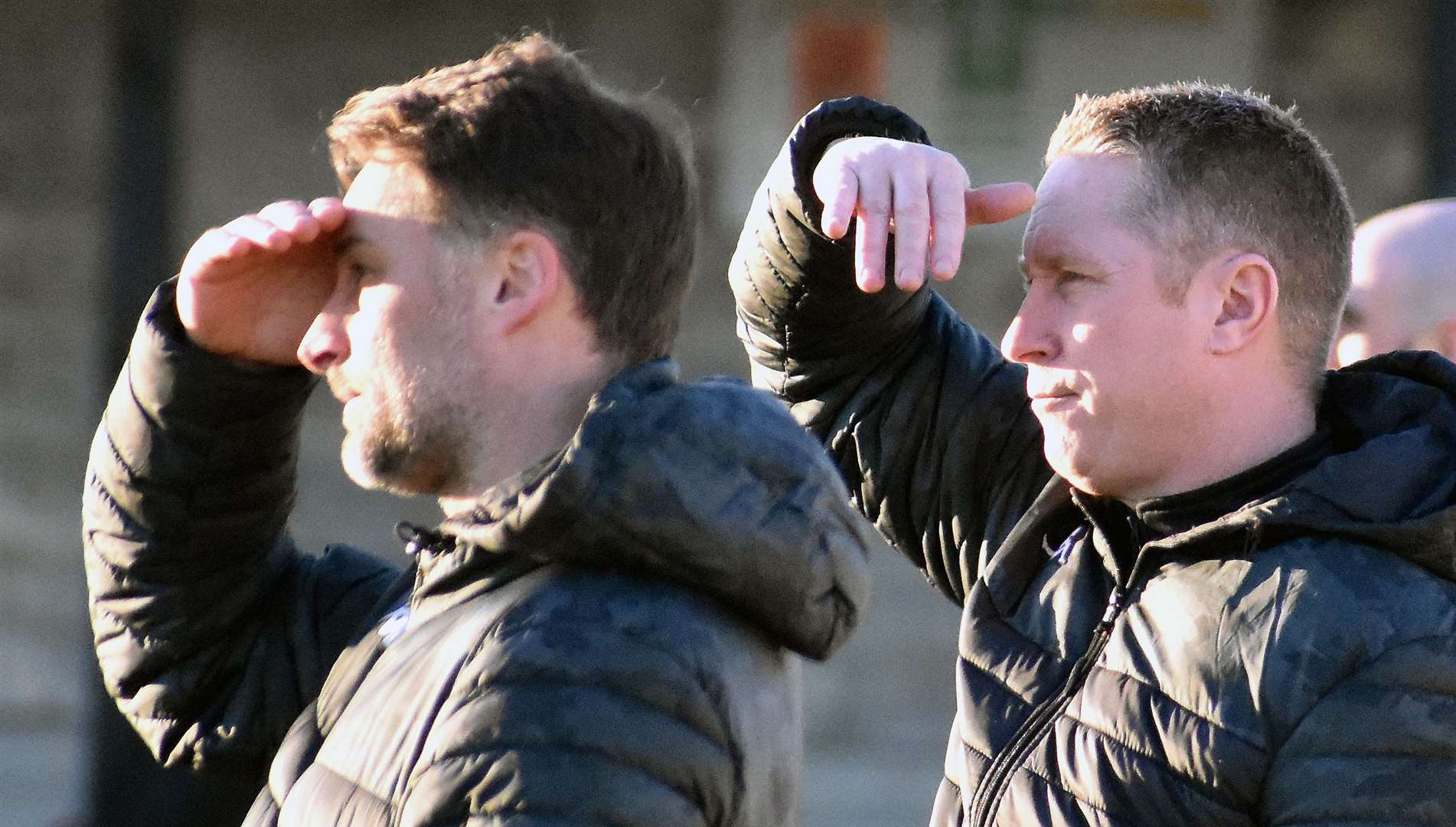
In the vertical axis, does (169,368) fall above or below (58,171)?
above

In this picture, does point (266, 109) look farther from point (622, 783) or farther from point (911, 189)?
point (622, 783)

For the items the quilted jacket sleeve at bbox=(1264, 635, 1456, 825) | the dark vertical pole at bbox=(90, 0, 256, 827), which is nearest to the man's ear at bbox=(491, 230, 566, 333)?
the quilted jacket sleeve at bbox=(1264, 635, 1456, 825)

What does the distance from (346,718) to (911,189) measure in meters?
0.71

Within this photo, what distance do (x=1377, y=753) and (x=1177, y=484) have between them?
1.13 ft

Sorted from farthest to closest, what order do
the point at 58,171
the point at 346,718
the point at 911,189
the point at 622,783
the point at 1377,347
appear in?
the point at 58,171 → the point at 1377,347 → the point at 911,189 → the point at 346,718 → the point at 622,783

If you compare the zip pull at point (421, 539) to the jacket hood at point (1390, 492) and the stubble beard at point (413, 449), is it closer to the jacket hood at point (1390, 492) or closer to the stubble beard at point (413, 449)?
the stubble beard at point (413, 449)

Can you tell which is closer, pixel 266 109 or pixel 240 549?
pixel 240 549

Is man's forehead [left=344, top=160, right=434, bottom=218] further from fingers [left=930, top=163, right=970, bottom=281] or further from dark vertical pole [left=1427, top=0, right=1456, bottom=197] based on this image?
dark vertical pole [left=1427, top=0, right=1456, bottom=197]

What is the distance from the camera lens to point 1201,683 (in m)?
1.58

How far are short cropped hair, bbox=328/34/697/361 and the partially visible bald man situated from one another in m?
1.14

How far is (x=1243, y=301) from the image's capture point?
69.3 inches

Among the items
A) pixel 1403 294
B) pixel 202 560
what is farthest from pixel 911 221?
pixel 1403 294

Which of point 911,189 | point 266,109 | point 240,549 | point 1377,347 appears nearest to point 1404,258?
point 1377,347

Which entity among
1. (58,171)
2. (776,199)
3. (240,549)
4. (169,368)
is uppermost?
(776,199)
